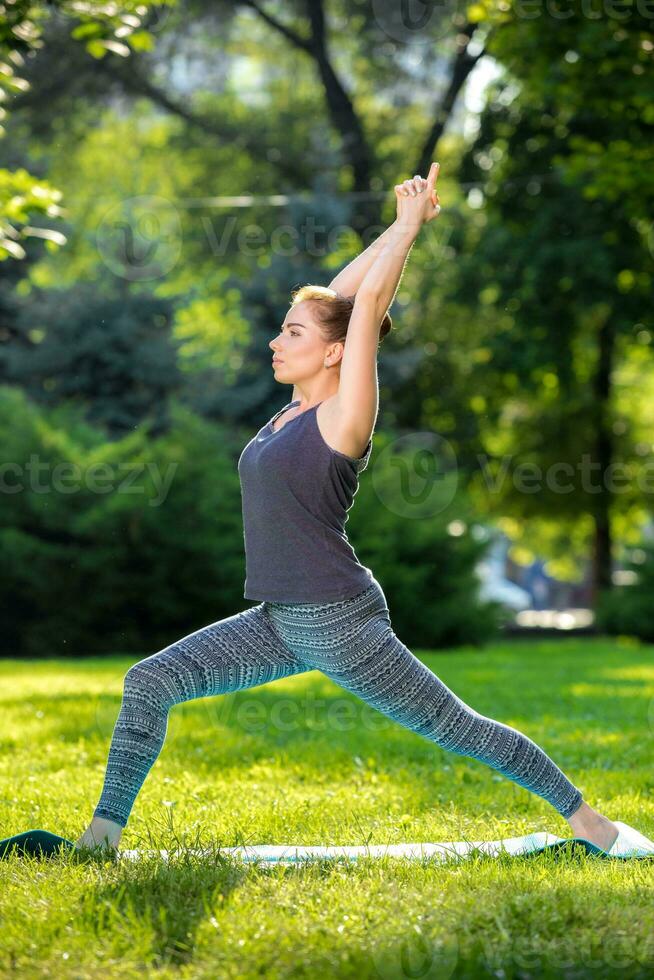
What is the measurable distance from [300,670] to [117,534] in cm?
1029

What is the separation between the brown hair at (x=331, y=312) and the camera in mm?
3686

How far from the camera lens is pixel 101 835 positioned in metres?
3.49

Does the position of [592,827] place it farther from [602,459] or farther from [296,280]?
[602,459]

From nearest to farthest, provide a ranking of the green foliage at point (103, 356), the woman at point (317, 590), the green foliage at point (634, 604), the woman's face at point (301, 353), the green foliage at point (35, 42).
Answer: the woman at point (317, 590) < the woman's face at point (301, 353) < the green foliage at point (35, 42) < the green foliage at point (103, 356) < the green foliage at point (634, 604)

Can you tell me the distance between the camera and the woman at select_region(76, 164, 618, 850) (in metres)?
→ 3.46

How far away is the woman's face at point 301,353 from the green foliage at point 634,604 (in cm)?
1553

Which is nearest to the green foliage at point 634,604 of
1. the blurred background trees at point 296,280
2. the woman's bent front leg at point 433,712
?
the blurred background trees at point 296,280

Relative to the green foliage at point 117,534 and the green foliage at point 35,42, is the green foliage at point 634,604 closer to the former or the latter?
the green foliage at point 117,534

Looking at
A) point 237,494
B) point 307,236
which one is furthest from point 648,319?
point 237,494

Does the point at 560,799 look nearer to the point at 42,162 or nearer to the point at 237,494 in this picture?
the point at 237,494

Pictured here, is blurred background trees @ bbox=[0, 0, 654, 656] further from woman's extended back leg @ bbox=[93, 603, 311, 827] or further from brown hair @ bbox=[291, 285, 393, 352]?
woman's extended back leg @ bbox=[93, 603, 311, 827]

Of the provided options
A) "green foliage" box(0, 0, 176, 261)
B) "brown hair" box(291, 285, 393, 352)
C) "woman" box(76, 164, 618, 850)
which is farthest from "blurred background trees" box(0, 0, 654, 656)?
"woman" box(76, 164, 618, 850)

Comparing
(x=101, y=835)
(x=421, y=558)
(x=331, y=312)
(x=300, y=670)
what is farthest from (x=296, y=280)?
(x=101, y=835)

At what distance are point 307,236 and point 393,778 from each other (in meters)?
13.5
